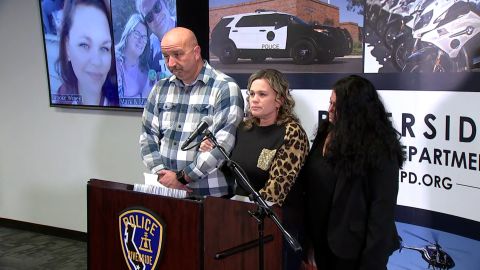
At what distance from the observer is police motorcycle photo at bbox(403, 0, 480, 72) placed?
2.15 m

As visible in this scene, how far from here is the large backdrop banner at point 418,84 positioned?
219cm

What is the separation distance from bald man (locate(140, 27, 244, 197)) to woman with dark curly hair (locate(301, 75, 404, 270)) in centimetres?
64

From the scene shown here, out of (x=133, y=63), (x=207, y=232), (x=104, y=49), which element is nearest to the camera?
(x=207, y=232)

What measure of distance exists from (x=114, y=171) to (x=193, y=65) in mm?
1812

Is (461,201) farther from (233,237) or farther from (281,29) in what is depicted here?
(281,29)

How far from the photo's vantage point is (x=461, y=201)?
7.32 feet

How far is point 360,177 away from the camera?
1.78 metres

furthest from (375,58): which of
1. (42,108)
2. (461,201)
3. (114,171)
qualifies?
(42,108)

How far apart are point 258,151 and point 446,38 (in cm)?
98

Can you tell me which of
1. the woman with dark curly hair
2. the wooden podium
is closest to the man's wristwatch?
the wooden podium

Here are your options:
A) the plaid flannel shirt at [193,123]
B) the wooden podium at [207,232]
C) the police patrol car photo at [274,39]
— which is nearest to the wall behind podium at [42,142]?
the police patrol car photo at [274,39]

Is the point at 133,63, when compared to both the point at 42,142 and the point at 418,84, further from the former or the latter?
the point at 418,84

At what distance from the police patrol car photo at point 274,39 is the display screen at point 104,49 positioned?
0.60m

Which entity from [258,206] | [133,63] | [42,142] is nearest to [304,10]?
[258,206]
